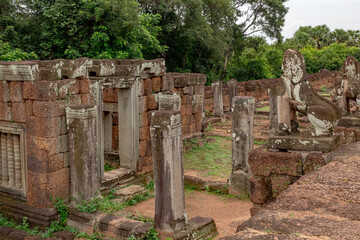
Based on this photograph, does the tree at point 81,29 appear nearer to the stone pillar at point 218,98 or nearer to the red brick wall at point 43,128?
the stone pillar at point 218,98

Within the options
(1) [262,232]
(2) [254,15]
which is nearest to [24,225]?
(1) [262,232]

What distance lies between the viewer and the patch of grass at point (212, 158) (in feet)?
36.2

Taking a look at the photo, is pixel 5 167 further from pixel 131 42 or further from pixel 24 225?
pixel 131 42

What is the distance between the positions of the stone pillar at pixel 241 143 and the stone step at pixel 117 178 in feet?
8.09

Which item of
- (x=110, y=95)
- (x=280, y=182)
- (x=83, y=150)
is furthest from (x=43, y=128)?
(x=280, y=182)

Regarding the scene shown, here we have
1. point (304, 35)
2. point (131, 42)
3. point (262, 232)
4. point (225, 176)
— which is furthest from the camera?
point (304, 35)

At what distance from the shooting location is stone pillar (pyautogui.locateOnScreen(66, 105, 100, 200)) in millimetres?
7027

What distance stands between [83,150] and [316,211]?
191 inches

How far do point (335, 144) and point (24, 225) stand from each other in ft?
18.6

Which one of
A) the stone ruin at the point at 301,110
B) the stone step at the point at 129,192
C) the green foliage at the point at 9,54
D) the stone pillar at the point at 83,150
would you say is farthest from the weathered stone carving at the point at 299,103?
the green foliage at the point at 9,54

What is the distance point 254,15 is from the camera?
32.5 meters

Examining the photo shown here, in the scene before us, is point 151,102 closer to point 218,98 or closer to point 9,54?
point 9,54

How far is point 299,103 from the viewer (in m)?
5.34

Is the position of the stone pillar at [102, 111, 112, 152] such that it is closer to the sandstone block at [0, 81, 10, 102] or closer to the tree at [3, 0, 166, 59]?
the sandstone block at [0, 81, 10, 102]
